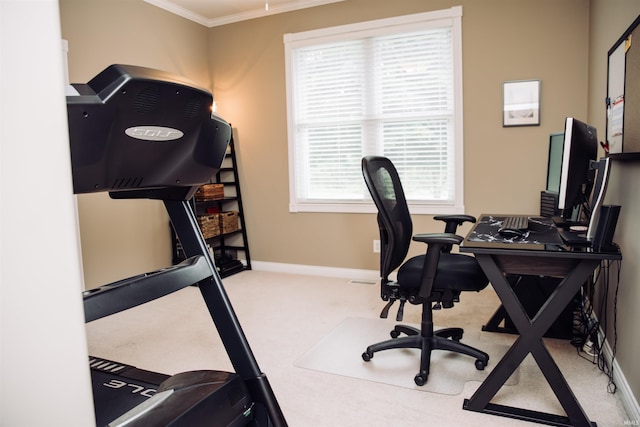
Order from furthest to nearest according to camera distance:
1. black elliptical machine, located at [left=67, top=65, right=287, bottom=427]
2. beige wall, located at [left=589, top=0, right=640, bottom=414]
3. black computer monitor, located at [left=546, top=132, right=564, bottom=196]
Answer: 1. black computer monitor, located at [left=546, top=132, right=564, bottom=196]
2. beige wall, located at [left=589, top=0, right=640, bottom=414]
3. black elliptical machine, located at [left=67, top=65, right=287, bottom=427]

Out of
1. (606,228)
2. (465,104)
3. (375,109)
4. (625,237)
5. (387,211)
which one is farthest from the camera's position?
(375,109)

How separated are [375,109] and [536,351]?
2.86 m

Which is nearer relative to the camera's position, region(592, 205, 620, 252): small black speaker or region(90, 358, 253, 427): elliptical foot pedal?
region(90, 358, 253, 427): elliptical foot pedal

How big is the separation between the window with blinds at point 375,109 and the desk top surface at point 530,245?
170cm

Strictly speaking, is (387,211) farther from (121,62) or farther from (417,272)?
(121,62)

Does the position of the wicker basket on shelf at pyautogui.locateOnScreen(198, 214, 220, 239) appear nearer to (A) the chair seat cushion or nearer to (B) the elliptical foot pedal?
(A) the chair seat cushion

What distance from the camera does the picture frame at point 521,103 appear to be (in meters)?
3.73

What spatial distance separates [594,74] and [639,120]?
5.16 ft

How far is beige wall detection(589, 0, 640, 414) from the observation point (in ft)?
6.46

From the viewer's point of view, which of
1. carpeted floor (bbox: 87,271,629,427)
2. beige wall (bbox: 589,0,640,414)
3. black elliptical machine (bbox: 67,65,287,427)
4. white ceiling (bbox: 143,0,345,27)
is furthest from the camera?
white ceiling (bbox: 143,0,345,27)

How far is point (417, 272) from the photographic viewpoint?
7.75ft

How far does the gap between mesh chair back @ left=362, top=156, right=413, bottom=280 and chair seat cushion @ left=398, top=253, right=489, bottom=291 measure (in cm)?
8

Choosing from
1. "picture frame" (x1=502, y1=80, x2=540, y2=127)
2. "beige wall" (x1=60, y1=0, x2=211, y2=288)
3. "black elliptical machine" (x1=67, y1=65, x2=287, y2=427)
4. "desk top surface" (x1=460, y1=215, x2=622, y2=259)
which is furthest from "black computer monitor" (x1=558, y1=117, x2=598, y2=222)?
"beige wall" (x1=60, y1=0, x2=211, y2=288)

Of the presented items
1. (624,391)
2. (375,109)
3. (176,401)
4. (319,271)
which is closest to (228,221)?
(319,271)
